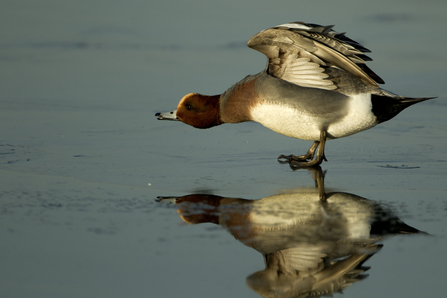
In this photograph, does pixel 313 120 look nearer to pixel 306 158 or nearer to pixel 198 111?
pixel 306 158

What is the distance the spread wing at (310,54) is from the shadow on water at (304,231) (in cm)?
106

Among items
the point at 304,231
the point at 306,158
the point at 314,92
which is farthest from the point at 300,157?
the point at 304,231

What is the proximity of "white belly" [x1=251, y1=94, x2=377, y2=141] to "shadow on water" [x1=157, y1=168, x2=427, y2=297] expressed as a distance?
861mm

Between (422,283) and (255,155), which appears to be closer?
(422,283)

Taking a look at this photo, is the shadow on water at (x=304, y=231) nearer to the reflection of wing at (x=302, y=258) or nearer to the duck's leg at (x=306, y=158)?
the reflection of wing at (x=302, y=258)

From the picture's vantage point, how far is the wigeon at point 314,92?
4.45 m

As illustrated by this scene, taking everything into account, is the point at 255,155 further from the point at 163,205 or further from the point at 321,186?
the point at 163,205

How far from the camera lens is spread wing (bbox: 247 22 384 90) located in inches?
170

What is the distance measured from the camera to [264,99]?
4688mm

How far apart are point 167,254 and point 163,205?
2.65 feet

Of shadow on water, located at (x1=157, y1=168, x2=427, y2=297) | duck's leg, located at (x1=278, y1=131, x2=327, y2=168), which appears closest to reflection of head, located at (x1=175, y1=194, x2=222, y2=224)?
shadow on water, located at (x1=157, y1=168, x2=427, y2=297)

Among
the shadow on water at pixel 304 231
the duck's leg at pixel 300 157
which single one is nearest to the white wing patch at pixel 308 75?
the duck's leg at pixel 300 157

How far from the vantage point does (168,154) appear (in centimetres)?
490

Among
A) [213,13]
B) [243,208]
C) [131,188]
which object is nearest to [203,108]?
[131,188]
